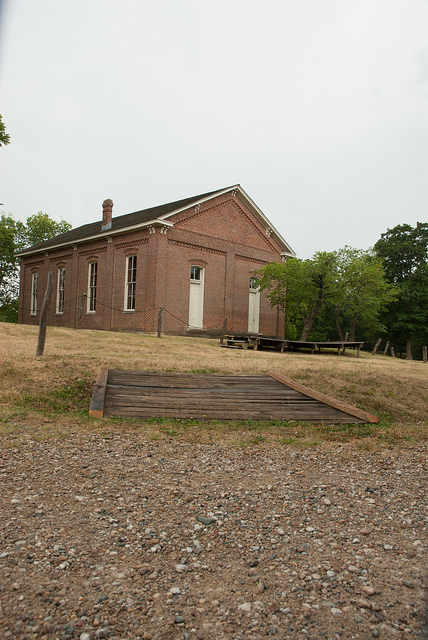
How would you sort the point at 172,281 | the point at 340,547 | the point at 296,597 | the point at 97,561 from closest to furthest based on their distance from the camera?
the point at 296,597 → the point at 97,561 → the point at 340,547 → the point at 172,281

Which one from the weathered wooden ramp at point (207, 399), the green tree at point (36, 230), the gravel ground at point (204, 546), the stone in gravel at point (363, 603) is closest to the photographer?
the gravel ground at point (204, 546)

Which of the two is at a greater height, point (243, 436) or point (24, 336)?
point (24, 336)

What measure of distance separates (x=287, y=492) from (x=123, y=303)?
20.9m

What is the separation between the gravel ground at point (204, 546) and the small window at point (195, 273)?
19450 mm

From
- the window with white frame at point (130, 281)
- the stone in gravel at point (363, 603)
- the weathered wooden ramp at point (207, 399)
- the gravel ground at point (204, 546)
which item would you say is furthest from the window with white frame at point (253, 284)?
the stone in gravel at point (363, 603)

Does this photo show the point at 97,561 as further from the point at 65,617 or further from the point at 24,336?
the point at 24,336

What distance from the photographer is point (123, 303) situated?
81.0 feet

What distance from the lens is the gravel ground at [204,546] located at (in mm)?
2639

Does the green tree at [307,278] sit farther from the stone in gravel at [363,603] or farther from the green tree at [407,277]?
the stone in gravel at [363,603]

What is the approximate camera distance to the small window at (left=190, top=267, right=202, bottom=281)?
2477 centimetres

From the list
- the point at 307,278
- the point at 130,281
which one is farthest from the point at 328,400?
the point at 130,281

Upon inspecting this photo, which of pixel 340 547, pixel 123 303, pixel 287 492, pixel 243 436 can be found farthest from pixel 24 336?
pixel 340 547

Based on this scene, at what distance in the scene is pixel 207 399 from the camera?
329 inches

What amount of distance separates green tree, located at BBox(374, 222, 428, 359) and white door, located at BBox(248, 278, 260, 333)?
17.9 m
